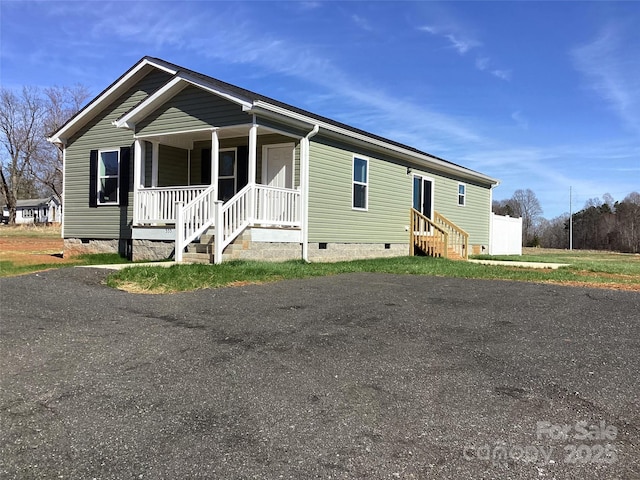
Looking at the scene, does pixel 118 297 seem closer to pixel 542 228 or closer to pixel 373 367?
pixel 373 367

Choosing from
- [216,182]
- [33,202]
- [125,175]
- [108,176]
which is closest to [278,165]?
[216,182]

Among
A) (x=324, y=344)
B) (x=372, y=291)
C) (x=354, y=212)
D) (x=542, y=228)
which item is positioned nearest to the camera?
(x=324, y=344)

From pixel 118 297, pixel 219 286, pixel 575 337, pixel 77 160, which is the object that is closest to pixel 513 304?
pixel 575 337

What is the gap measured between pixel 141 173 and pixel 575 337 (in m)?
11.3

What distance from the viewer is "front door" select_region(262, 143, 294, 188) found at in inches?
512

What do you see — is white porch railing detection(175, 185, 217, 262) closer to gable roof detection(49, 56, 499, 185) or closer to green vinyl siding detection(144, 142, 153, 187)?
gable roof detection(49, 56, 499, 185)

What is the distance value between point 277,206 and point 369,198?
389 centimetres

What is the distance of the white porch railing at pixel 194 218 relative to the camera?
11.0 m

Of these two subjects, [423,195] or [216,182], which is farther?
[423,195]

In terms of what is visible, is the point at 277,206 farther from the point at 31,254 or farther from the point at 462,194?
the point at 462,194

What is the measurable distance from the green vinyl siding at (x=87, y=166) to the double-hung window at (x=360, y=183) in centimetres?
573

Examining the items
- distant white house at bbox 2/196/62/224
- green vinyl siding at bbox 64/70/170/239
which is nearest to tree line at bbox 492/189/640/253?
green vinyl siding at bbox 64/70/170/239

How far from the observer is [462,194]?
20.2m

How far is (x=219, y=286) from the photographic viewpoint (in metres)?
7.97
